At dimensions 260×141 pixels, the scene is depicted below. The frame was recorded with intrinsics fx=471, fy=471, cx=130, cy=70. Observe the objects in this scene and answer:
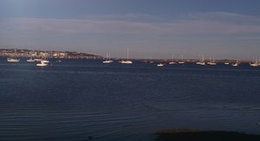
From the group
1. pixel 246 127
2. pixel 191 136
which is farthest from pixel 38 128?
pixel 246 127

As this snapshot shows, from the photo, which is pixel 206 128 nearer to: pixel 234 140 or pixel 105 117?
pixel 234 140

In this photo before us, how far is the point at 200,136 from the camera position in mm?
24219

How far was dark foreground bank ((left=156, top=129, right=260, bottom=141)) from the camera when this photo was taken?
23389 millimetres

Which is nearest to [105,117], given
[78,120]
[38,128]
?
[78,120]

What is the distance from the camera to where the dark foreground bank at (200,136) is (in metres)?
23.4

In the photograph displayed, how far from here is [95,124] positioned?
2847cm

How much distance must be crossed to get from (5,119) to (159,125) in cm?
966

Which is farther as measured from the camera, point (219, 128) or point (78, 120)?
point (78, 120)

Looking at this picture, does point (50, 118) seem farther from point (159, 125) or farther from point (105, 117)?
point (159, 125)

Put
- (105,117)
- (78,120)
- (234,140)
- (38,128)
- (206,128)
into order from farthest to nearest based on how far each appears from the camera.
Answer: (105,117) → (78,120) → (206,128) → (38,128) → (234,140)

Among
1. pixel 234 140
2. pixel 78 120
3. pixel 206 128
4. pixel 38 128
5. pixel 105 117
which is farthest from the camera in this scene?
pixel 105 117

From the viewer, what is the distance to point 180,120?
104 feet

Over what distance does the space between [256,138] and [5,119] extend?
50.4ft

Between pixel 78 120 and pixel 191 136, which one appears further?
pixel 78 120
